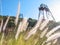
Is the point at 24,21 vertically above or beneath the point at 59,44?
above

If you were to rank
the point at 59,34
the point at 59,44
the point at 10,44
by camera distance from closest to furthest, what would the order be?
the point at 59,34 → the point at 10,44 → the point at 59,44

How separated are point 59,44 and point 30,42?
0.92m

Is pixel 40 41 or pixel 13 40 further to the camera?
pixel 40 41

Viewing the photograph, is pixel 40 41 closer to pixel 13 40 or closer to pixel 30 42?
pixel 30 42

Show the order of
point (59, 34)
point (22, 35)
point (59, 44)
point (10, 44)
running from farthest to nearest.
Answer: point (59, 44) → point (22, 35) → point (10, 44) → point (59, 34)

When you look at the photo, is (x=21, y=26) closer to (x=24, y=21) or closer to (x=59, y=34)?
(x=24, y=21)

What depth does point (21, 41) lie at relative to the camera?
3.43 ft

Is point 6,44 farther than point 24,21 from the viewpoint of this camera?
Yes

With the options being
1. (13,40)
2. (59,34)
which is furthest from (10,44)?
(59,34)

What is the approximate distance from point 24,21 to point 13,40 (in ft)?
0.45

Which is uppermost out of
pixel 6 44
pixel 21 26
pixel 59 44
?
pixel 21 26

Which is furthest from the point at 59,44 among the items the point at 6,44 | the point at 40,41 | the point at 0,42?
the point at 0,42

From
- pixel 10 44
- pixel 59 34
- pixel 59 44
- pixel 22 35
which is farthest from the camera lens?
pixel 59 44

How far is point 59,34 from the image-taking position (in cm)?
90
